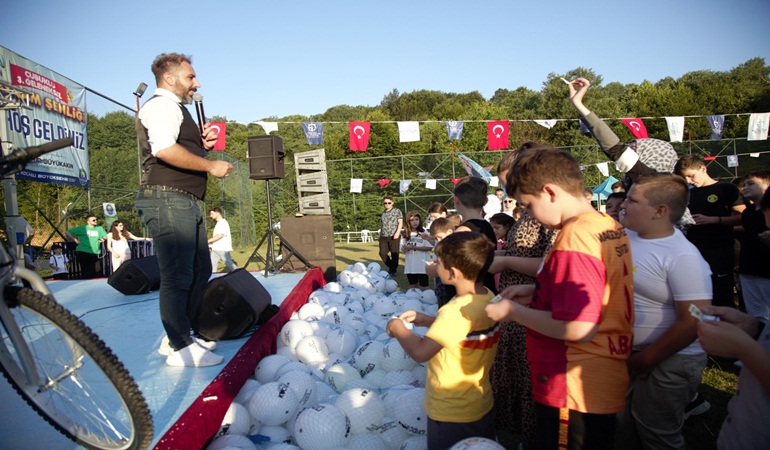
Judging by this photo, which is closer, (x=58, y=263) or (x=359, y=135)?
(x=58, y=263)

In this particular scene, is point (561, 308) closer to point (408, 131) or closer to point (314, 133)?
point (408, 131)

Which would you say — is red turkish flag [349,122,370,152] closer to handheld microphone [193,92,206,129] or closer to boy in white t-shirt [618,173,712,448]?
handheld microphone [193,92,206,129]

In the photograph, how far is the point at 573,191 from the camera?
1.52 meters

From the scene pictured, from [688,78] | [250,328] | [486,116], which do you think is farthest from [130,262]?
[688,78]

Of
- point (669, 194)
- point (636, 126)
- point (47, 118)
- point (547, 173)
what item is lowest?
point (669, 194)

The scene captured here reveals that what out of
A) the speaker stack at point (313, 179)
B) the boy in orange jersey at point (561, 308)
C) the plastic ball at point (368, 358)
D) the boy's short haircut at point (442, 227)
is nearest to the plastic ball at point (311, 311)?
the plastic ball at point (368, 358)

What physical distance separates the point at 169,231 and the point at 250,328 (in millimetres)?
1254

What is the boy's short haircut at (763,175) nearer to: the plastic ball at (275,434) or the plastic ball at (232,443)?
the plastic ball at (275,434)

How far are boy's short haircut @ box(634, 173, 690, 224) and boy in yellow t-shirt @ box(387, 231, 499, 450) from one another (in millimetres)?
741

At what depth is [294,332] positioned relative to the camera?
3.79 meters

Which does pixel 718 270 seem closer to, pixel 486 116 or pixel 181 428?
pixel 181 428

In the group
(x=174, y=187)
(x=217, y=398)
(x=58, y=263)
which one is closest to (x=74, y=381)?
(x=217, y=398)

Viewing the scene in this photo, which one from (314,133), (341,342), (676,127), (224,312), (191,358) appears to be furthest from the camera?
(676,127)

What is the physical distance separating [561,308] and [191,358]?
2307 millimetres
